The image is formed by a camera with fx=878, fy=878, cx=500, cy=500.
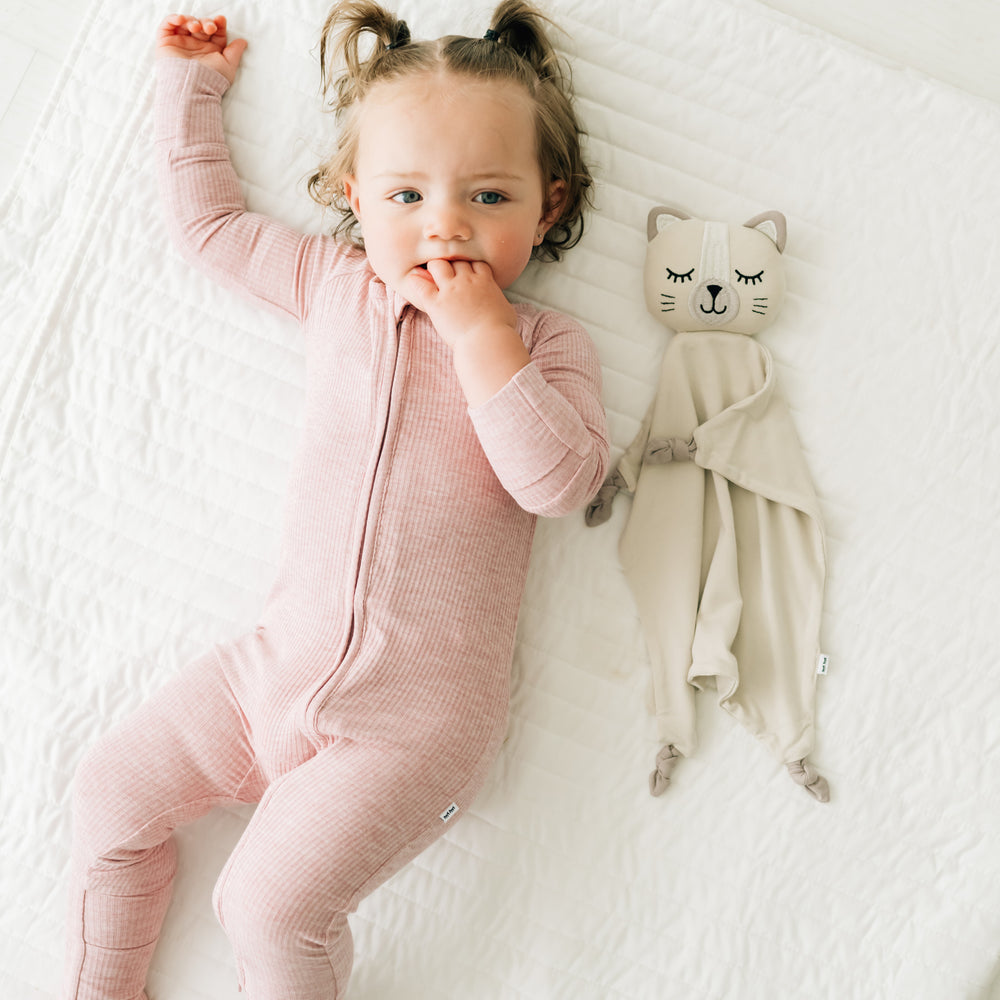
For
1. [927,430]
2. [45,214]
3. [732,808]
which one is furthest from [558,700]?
[45,214]

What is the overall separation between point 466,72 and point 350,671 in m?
0.67

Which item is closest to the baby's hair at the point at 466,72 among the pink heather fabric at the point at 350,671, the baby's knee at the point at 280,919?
the pink heather fabric at the point at 350,671

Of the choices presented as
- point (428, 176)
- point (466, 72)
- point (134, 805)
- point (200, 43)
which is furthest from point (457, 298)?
point (134, 805)

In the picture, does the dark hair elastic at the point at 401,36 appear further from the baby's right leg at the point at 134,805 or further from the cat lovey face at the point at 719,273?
the baby's right leg at the point at 134,805

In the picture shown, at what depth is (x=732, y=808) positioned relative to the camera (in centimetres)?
106

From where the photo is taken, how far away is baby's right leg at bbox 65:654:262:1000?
3.19 ft

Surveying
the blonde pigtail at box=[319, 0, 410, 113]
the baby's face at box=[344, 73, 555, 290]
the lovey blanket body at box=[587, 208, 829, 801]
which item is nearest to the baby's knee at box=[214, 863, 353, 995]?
the lovey blanket body at box=[587, 208, 829, 801]

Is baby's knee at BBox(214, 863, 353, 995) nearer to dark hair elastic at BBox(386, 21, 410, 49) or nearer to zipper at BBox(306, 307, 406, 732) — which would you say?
zipper at BBox(306, 307, 406, 732)

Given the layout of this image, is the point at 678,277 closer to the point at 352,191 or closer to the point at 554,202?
the point at 554,202

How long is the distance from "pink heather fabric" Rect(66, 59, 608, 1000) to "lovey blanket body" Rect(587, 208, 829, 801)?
0.14 meters

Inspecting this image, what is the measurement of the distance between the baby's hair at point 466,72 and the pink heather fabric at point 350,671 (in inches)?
4.9

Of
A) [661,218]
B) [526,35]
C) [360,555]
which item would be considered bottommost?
[360,555]

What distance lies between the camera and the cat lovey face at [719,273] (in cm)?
107

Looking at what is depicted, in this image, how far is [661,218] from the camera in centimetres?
111
